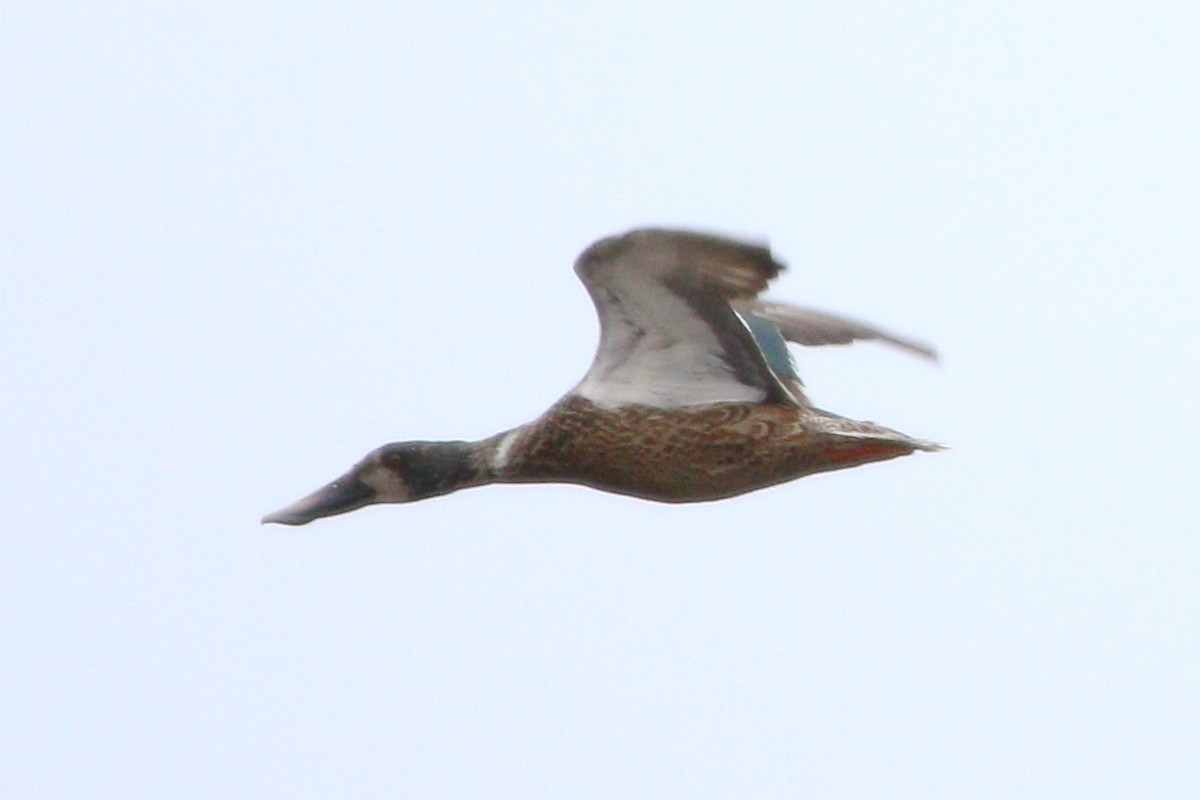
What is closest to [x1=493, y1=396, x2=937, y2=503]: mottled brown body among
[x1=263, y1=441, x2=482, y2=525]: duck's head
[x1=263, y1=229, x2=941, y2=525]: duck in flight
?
[x1=263, y1=229, x2=941, y2=525]: duck in flight

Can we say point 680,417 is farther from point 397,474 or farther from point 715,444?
point 397,474

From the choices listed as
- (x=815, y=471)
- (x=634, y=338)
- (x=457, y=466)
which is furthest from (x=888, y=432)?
(x=457, y=466)

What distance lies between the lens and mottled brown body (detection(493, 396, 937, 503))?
11.9 meters

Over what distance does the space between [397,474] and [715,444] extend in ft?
4.86

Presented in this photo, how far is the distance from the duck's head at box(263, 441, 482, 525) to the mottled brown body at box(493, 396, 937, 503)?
→ 64 centimetres

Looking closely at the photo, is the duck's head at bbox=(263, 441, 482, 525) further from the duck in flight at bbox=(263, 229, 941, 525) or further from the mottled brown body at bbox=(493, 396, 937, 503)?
the mottled brown body at bbox=(493, 396, 937, 503)

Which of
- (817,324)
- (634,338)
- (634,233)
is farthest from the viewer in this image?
(817,324)

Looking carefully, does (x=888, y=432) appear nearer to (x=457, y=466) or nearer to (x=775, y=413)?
(x=775, y=413)

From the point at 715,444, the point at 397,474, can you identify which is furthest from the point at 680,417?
the point at 397,474

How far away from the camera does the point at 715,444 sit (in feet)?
39.1

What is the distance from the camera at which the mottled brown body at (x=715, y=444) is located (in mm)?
11898

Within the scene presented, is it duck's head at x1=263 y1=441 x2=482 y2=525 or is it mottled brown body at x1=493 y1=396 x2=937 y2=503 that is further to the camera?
duck's head at x1=263 y1=441 x2=482 y2=525

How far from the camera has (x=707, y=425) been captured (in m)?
11.9

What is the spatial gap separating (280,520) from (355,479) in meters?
0.37
